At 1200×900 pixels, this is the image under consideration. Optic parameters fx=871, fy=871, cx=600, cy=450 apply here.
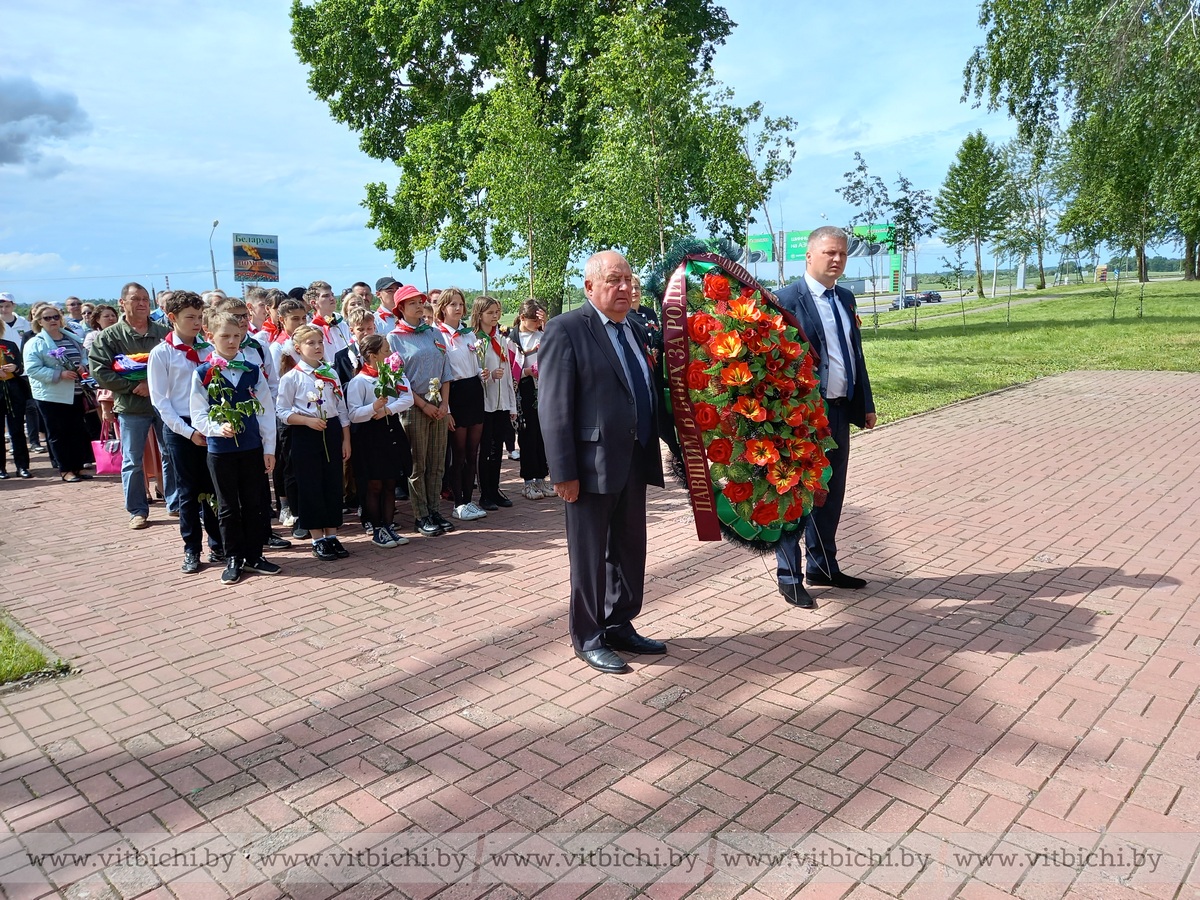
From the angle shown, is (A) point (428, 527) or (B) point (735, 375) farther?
(A) point (428, 527)

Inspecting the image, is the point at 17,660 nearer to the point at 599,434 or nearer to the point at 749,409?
the point at 599,434

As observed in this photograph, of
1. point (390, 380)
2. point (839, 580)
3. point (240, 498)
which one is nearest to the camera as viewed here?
point (839, 580)

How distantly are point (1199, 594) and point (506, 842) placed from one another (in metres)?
4.77

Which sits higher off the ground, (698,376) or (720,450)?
(698,376)

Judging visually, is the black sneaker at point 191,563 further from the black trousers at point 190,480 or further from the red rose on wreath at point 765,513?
the red rose on wreath at point 765,513

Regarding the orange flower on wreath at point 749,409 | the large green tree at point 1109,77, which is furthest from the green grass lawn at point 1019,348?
the orange flower on wreath at point 749,409

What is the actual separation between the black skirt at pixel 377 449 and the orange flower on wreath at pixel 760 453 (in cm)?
351

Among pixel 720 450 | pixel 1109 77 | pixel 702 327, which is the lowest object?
pixel 720 450

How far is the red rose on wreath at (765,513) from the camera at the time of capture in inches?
192

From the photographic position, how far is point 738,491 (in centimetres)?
481

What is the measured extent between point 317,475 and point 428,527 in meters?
1.21

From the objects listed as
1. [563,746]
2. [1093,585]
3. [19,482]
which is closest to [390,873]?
[563,746]

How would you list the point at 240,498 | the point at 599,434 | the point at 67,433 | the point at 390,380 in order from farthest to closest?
the point at 67,433 → the point at 390,380 → the point at 240,498 → the point at 599,434

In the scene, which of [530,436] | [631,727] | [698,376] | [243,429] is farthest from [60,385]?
[631,727]
